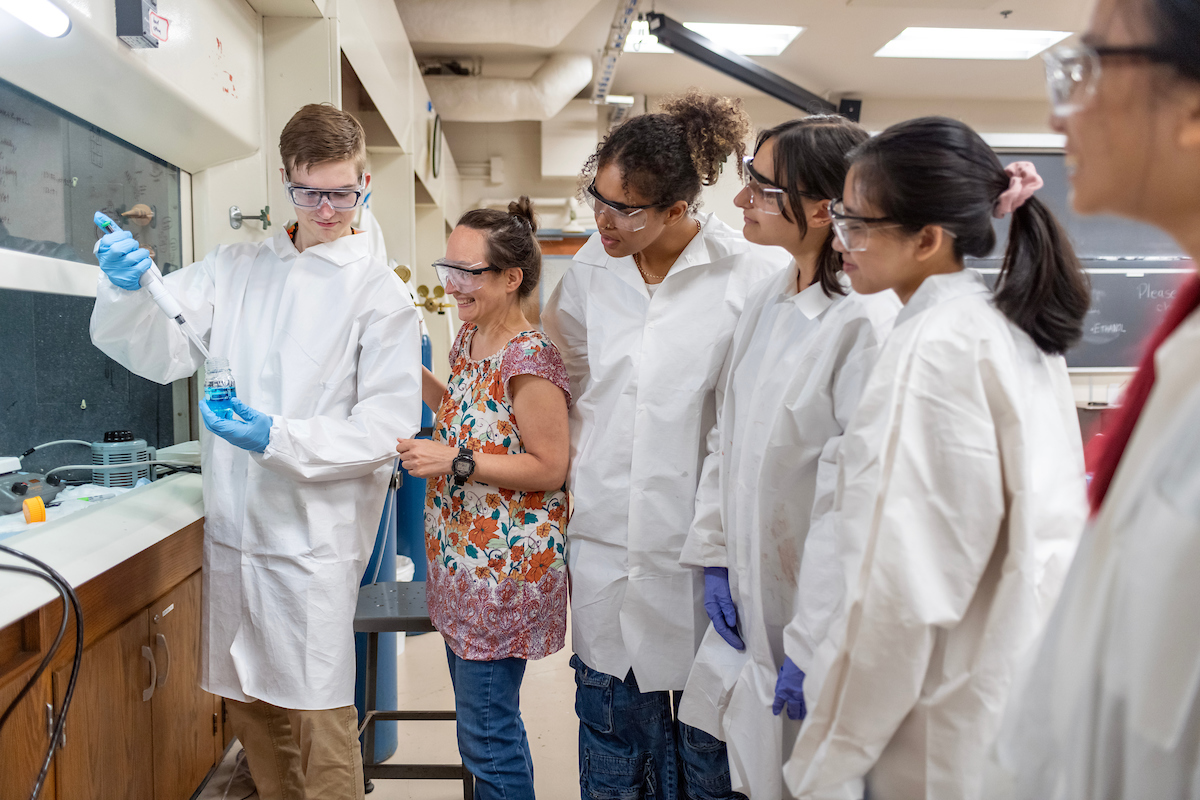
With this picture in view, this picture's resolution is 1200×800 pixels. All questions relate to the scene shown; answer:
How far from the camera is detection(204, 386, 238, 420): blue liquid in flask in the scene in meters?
1.32

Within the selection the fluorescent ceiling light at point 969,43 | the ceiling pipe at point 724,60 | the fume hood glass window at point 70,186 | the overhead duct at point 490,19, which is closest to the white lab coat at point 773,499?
the fume hood glass window at point 70,186

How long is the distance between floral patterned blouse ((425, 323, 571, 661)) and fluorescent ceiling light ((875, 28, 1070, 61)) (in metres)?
4.23

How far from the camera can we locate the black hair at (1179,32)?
527mm

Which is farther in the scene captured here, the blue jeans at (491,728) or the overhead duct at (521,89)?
the overhead duct at (521,89)

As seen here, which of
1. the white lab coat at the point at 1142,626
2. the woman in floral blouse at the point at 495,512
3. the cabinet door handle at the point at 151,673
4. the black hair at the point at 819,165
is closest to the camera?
the white lab coat at the point at 1142,626

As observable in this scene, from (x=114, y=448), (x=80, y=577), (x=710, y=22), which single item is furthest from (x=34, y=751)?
(x=710, y=22)

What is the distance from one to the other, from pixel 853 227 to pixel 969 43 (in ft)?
15.7

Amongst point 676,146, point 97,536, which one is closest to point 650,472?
point 676,146

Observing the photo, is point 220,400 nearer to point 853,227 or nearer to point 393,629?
point 393,629

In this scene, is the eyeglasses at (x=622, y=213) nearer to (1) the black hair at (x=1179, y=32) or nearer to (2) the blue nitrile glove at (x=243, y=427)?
(2) the blue nitrile glove at (x=243, y=427)

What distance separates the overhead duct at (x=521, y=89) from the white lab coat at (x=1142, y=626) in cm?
501

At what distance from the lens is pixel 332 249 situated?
5.06ft

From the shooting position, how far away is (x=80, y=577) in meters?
1.23

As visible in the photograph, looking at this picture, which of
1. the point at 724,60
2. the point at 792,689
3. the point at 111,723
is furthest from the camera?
the point at 724,60
